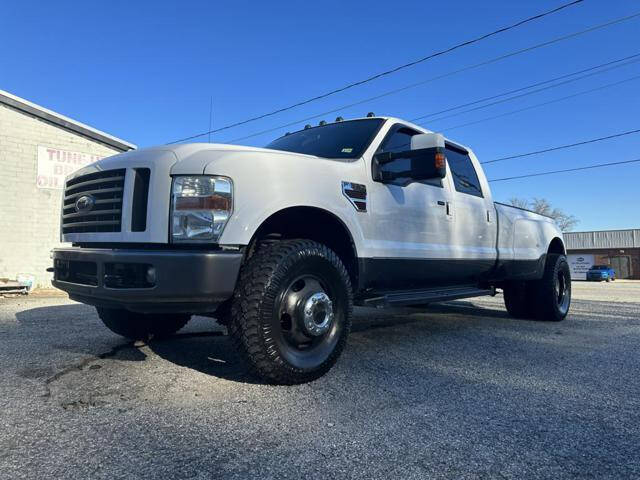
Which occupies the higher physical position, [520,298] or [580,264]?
[580,264]

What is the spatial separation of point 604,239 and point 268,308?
5612cm

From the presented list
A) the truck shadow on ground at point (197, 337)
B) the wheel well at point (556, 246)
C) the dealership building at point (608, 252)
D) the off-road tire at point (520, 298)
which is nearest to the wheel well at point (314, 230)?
the truck shadow on ground at point (197, 337)

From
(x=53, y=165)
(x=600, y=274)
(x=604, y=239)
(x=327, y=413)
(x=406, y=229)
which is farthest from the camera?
(x=604, y=239)

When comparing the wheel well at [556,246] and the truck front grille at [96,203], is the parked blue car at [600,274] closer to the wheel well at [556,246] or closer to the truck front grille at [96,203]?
the wheel well at [556,246]

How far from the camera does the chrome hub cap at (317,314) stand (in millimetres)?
3078

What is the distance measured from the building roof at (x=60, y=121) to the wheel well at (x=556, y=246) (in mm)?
10943

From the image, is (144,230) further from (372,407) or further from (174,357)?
(372,407)

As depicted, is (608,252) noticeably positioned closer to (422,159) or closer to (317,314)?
(422,159)

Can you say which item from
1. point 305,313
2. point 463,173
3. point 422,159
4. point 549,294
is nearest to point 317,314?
point 305,313

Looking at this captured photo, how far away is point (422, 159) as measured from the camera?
373 centimetres

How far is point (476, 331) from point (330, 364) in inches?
112

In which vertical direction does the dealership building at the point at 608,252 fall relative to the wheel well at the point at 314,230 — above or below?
above

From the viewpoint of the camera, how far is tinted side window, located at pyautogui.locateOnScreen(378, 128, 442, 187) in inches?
161

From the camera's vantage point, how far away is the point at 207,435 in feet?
7.36
